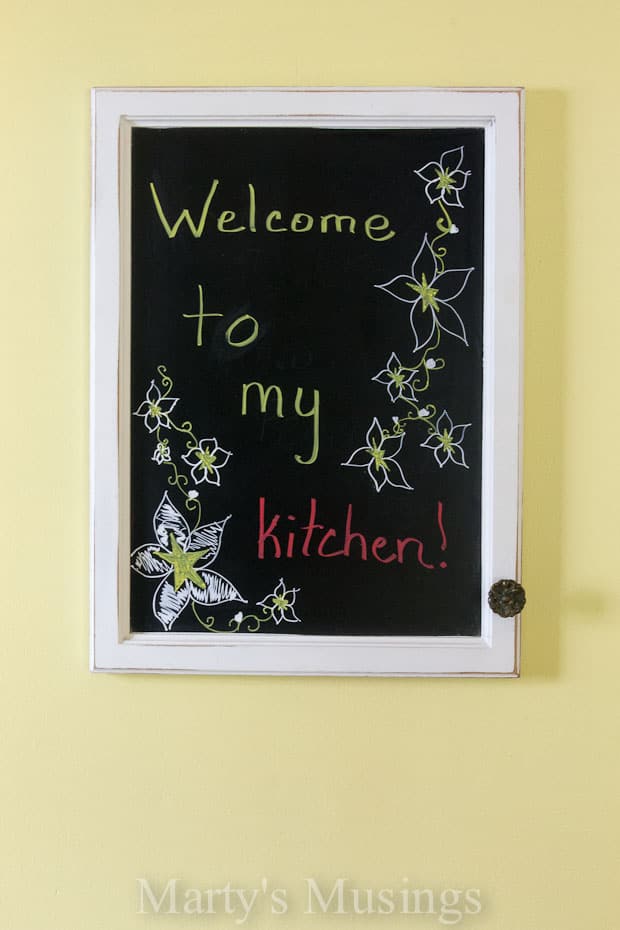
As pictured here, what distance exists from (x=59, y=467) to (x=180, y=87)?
20.4 inches

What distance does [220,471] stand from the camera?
37.1 inches

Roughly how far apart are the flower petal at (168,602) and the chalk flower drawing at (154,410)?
8.1 inches

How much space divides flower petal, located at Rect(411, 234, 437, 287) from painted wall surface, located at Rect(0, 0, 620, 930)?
0.13m

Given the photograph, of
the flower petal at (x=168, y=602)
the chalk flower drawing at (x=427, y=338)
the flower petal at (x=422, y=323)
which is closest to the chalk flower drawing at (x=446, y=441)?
the chalk flower drawing at (x=427, y=338)

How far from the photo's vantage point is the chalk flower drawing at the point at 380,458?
94 centimetres

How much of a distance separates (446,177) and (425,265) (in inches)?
4.5

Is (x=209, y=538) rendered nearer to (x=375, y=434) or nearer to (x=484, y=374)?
(x=375, y=434)

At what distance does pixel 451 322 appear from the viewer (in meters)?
0.93

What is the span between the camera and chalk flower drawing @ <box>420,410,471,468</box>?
94cm

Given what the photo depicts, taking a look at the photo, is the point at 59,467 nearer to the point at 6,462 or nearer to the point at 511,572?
the point at 6,462

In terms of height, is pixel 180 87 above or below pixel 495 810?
above

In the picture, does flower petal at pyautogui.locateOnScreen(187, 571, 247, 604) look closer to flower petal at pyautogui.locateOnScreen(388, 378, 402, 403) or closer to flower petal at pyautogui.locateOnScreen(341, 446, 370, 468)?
flower petal at pyautogui.locateOnScreen(341, 446, 370, 468)

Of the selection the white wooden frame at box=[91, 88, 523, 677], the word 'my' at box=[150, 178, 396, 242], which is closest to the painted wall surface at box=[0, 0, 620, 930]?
the white wooden frame at box=[91, 88, 523, 677]

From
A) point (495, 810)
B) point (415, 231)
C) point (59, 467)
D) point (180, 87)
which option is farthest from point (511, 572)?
point (180, 87)
